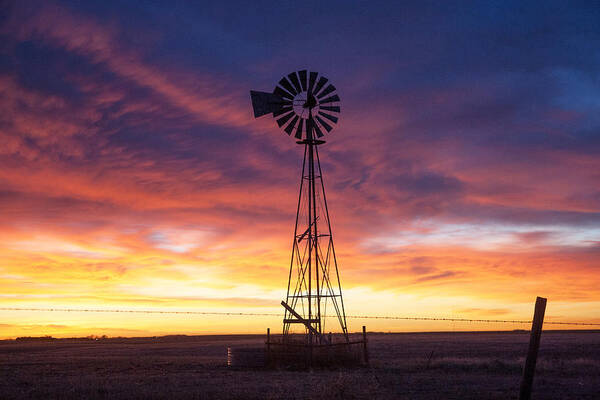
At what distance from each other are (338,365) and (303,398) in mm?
12420

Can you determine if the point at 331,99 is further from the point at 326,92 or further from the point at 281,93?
the point at 281,93

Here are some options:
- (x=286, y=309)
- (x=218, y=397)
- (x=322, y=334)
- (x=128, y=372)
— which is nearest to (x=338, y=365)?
(x=322, y=334)

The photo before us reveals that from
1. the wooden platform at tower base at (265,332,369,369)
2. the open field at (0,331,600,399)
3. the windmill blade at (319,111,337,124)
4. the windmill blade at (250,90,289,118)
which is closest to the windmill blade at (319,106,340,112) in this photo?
the windmill blade at (319,111,337,124)

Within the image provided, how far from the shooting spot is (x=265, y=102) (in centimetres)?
3344

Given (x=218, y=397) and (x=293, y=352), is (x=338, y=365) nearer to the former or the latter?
(x=293, y=352)

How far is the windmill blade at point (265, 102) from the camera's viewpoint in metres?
33.2

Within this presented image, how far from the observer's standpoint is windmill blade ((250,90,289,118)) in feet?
109

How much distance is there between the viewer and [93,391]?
21.7m

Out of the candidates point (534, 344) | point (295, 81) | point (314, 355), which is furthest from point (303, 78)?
point (534, 344)

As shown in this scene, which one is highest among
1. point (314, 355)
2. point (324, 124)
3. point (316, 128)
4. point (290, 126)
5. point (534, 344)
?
point (324, 124)

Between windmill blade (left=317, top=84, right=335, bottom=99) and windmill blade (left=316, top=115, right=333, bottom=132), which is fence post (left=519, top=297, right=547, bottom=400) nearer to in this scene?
windmill blade (left=316, top=115, right=333, bottom=132)

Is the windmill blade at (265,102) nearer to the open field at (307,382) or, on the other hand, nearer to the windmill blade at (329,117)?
the windmill blade at (329,117)

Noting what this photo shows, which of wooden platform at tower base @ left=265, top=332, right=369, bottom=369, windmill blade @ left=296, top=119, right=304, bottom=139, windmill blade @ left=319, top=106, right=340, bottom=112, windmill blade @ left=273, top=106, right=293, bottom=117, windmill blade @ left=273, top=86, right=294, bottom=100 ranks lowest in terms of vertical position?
wooden platform at tower base @ left=265, top=332, right=369, bottom=369

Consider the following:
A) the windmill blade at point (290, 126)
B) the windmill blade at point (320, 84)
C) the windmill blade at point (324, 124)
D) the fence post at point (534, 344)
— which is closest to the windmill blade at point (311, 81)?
the windmill blade at point (320, 84)
